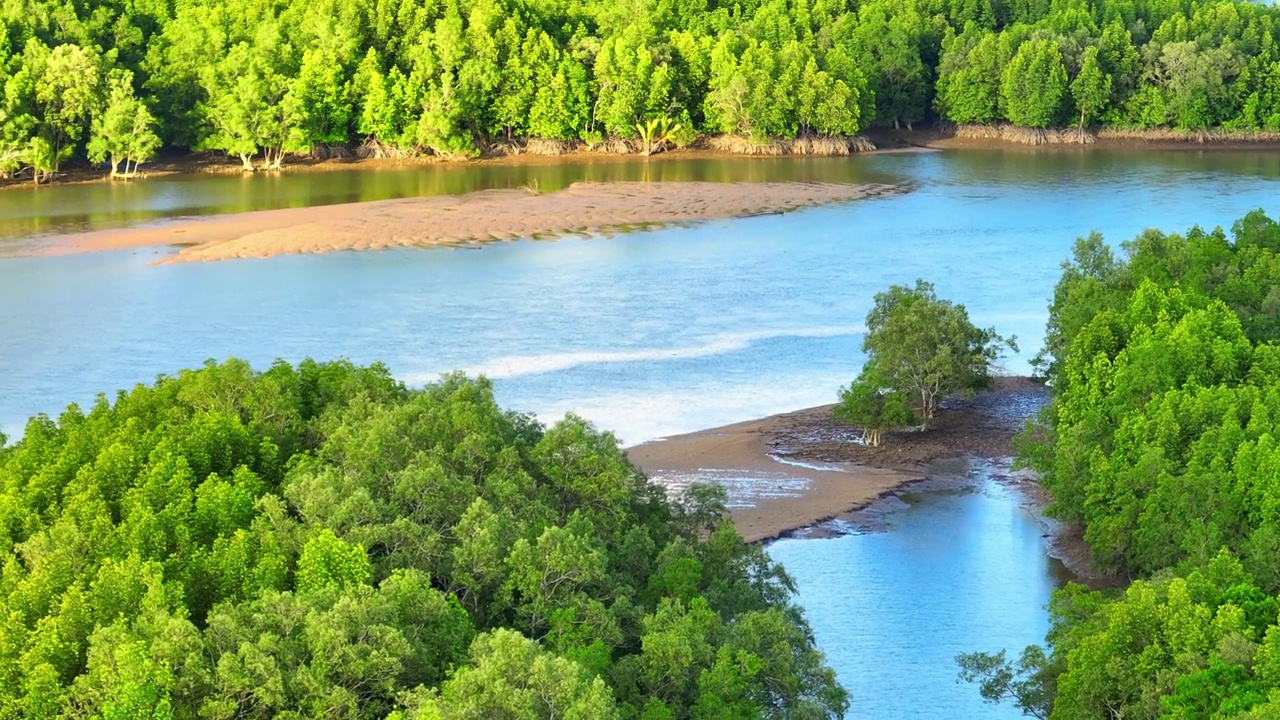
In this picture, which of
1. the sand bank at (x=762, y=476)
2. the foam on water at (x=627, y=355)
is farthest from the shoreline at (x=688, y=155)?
the sand bank at (x=762, y=476)

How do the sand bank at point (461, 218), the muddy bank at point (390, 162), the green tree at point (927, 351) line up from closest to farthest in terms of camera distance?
1. the green tree at point (927, 351)
2. the sand bank at point (461, 218)
3. the muddy bank at point (390, 162)

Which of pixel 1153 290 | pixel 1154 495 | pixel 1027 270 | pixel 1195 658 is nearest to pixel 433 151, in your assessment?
pixel 1027 270

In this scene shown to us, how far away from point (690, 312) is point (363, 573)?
2968cm

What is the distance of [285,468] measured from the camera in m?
21.3

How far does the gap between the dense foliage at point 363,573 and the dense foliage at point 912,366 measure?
38.1ft

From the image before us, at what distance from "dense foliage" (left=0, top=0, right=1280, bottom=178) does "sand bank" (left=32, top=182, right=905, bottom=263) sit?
11.5m

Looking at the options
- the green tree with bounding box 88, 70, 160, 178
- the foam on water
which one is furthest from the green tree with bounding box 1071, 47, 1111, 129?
the foam on water

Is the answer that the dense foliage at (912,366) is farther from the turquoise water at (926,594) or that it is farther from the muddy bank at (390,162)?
the muddy bank at (390,162)

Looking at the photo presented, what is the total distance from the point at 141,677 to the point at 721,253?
42024mm

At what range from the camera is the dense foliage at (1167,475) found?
18672 mm

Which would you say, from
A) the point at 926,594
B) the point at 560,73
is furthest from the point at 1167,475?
the point at 560,73

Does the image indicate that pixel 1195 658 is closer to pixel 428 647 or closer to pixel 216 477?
pixel 428 647

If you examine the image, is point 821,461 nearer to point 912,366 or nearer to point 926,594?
point 912,366

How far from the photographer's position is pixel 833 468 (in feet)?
108
